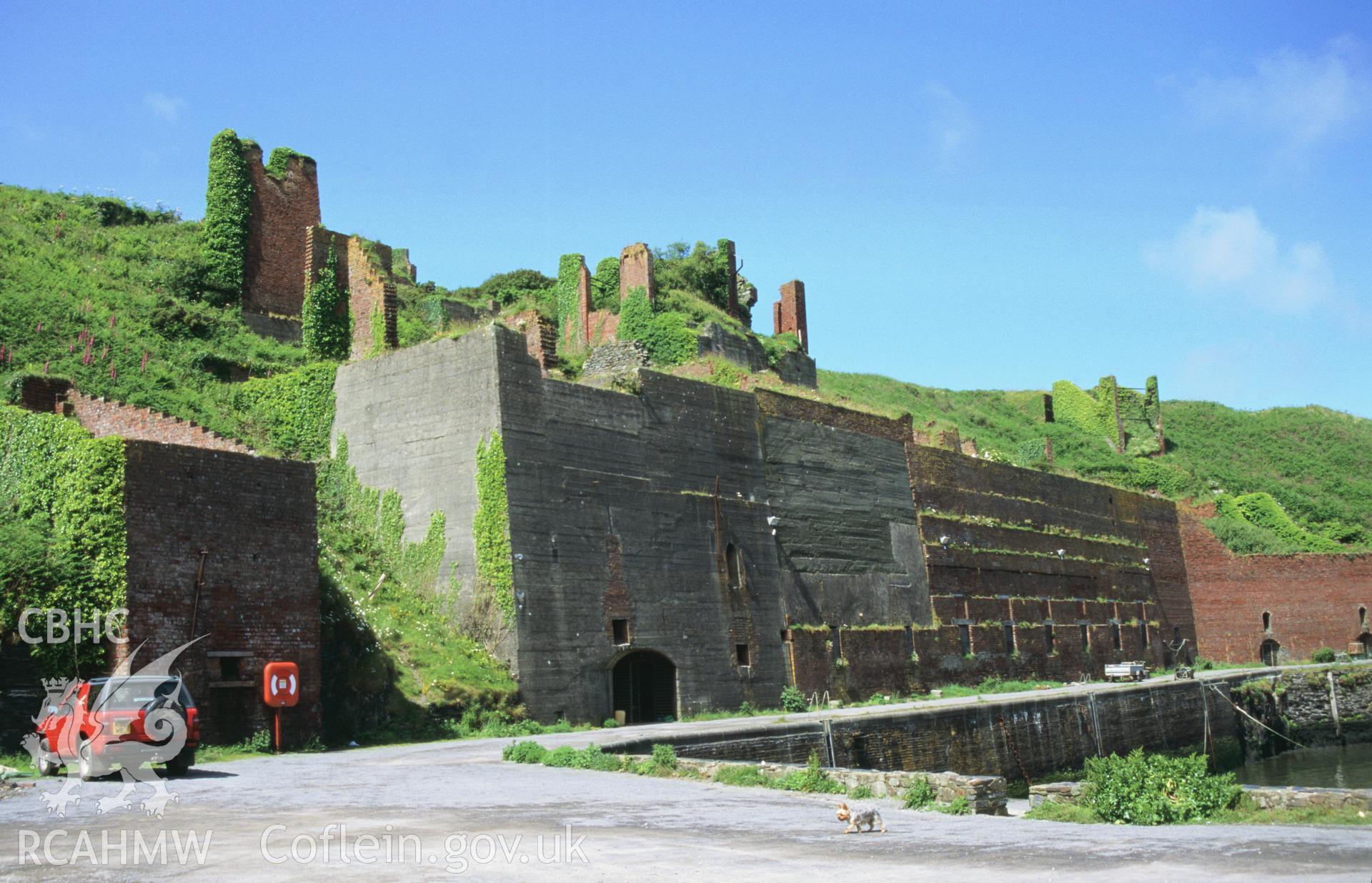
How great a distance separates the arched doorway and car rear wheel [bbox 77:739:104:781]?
13726 mm

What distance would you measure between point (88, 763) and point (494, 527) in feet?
36.9

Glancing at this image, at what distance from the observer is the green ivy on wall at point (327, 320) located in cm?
3102

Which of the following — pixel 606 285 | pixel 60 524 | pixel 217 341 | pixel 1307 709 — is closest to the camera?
pixel 60 524

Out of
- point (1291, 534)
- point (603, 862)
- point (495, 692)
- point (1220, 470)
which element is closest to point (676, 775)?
point (603, 862)

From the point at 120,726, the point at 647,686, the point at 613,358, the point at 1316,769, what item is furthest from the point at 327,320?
the point at 1316,769

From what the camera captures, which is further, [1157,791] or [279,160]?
[279,160]

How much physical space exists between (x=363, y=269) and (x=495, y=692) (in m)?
12.1

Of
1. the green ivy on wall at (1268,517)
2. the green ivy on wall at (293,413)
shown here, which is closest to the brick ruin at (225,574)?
the green ivy on wall at (293,413)

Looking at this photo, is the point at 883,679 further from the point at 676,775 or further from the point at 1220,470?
the point at 1220,470

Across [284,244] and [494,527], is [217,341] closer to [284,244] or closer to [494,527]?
[284,244]

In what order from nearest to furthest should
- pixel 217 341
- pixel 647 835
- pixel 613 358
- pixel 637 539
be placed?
pixel 647 835, pixel 637 539, pixel 217 341, pixel 613 358

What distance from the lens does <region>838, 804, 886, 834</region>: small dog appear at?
10.9 meters

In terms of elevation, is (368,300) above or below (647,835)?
above

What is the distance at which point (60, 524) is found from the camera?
1812 centimetres
